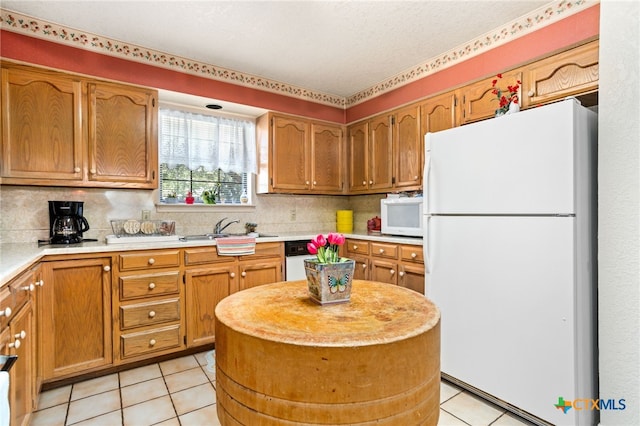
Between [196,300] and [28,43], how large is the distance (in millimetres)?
2232

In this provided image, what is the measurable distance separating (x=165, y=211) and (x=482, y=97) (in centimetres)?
290

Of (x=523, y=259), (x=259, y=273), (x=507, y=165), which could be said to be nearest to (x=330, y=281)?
(x=523, y=259)

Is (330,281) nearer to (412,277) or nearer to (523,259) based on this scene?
(523,259)

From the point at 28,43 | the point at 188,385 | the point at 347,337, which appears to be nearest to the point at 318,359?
the point at 347,337

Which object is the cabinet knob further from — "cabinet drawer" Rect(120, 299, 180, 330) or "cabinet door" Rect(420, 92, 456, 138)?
"cabinet door" Rect(420, 92, 456, 138)

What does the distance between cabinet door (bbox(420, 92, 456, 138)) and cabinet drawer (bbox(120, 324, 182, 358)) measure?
2708 mm

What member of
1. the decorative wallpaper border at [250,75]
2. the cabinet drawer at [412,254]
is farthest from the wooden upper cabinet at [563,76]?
the cabinet drawer at [412,254]

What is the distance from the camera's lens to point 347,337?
36.3 inches

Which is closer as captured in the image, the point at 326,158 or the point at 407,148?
the point at 407,148

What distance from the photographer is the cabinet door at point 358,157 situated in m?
3.82

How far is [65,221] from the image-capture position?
8.39ft

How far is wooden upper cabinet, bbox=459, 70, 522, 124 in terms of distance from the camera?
253cm

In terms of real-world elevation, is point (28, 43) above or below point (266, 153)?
above

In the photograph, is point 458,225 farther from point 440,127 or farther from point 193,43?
point 193,43
